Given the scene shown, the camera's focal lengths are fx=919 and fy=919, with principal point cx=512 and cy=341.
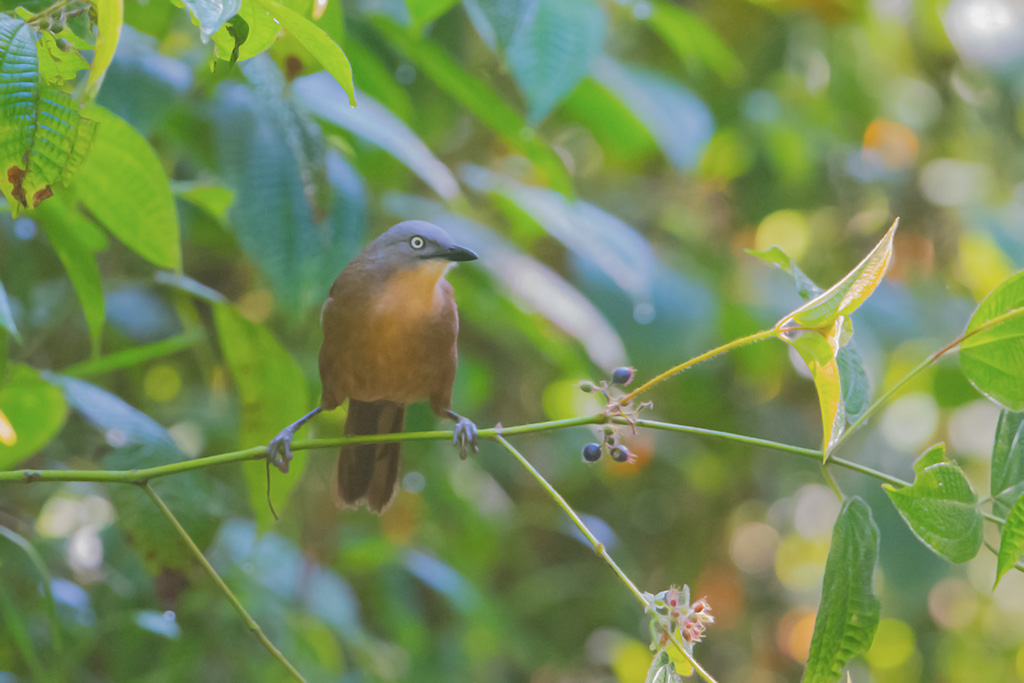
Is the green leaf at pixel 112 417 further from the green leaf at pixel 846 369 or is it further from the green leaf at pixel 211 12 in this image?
the green leaf at pixel 846 369

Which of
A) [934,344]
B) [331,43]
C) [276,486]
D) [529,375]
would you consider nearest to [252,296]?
[529,375]

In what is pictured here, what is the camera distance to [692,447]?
4230 mm

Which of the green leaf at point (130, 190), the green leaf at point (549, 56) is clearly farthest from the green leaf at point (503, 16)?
the green leaf at point (130, 190)

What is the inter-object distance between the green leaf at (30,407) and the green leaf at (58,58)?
0.67 meters

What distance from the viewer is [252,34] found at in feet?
3.28

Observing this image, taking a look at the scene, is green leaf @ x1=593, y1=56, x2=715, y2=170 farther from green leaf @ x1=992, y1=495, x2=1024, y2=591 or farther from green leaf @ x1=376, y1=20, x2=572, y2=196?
green leaf @ x1=992, y1=495, x2=1024, y2=591

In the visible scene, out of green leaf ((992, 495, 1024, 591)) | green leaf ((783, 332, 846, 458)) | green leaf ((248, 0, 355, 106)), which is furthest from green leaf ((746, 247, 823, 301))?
green leaf ((248, 0, 355, 106))

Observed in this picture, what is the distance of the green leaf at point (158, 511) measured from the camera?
159 centimetres

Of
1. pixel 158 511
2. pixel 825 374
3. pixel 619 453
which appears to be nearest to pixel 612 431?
pixel 619 453

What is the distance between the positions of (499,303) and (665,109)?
83 cm

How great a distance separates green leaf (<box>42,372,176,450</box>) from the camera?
5.14 ft

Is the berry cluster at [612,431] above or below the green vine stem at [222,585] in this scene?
above

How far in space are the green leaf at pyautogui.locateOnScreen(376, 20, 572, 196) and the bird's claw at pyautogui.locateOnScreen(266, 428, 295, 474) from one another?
99 centimetres

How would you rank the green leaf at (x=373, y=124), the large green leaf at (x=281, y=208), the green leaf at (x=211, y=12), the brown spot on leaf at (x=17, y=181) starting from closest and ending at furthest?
the green leaf at (x=211, y=12), the brown spot on leaf at (x=17, y=181), the large green leaf at (x=281, y=208), the green leaf at (x=373, y=124)
